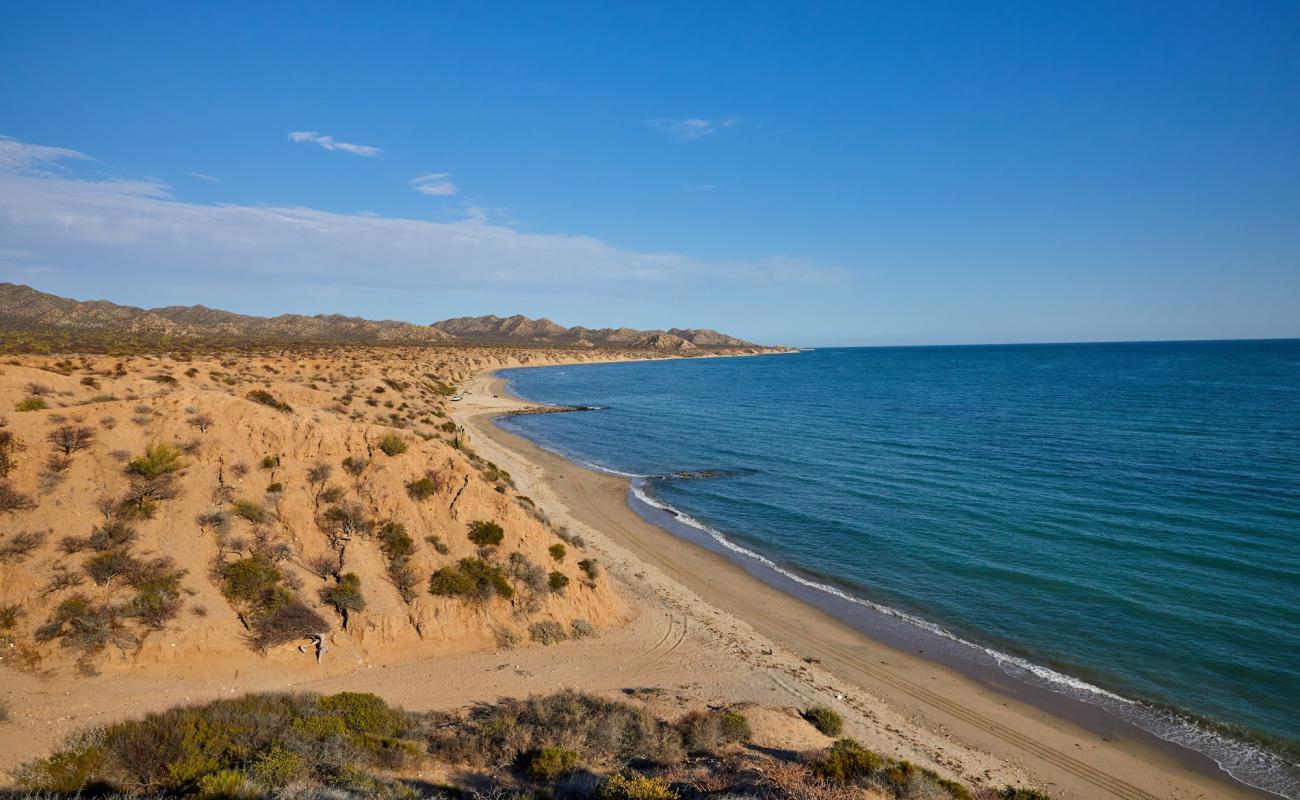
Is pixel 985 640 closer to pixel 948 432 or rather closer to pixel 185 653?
pixel 185 653

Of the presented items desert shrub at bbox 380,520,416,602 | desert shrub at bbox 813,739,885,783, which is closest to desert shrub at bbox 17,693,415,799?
desert shrub at bbox 380,520,416,602

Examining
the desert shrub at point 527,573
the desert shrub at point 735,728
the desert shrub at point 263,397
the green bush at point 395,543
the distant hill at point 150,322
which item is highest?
the distant hill at point 150,322

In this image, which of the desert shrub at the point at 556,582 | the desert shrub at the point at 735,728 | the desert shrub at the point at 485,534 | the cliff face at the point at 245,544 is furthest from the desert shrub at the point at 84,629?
Answer: the desert shrub at the point at 735,728

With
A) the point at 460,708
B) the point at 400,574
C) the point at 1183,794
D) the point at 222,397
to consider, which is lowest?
the point at 1183,794

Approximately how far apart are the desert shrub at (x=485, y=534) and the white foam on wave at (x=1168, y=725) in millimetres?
13670

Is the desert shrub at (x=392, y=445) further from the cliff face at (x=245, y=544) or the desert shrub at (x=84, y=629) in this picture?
the desert shrub at (x=84, y=629)

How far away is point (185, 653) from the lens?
46.5 ft

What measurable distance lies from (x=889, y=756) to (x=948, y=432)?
161 ft

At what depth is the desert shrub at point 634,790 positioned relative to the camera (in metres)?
9.23

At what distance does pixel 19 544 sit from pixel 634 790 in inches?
613

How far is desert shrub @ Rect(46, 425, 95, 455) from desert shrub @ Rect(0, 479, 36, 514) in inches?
57.2

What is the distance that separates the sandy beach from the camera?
14070mm

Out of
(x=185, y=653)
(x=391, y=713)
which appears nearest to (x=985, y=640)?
(x=391, y=713)

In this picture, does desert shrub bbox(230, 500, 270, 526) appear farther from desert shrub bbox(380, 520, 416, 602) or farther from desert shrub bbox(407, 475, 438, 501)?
desert shrub bbox(407, 475, 438, 501)
